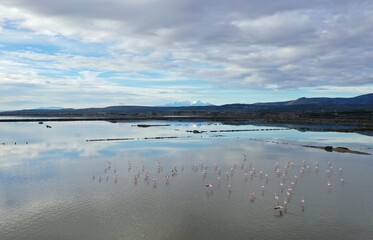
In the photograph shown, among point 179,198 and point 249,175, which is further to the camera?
point 249,175

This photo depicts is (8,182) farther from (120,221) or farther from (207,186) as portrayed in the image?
(207,186)

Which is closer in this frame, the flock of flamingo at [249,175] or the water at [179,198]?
the water at [179,198]

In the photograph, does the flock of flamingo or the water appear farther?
the flock of flamingo

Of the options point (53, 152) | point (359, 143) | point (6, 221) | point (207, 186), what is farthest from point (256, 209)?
point (359, 143)

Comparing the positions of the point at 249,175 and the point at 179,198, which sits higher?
the point at 249,175
